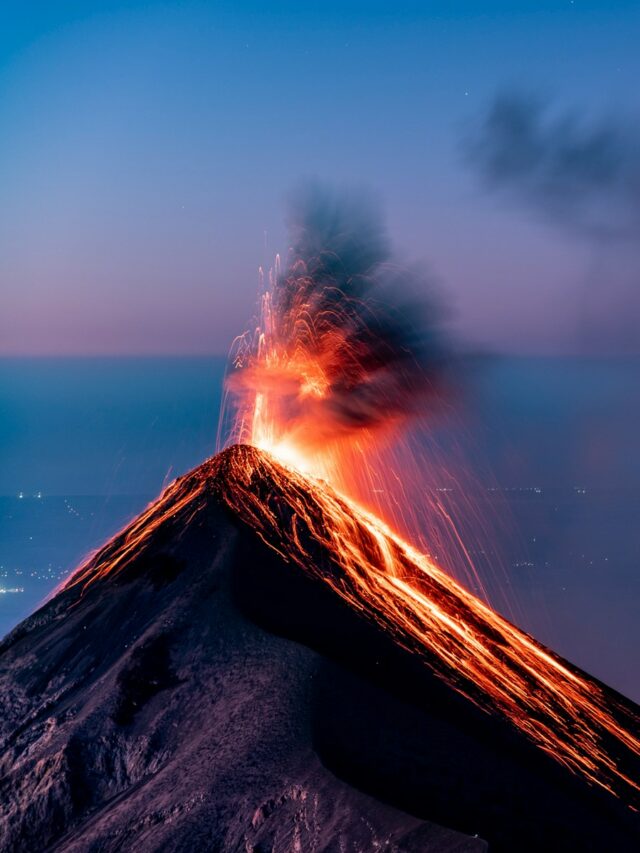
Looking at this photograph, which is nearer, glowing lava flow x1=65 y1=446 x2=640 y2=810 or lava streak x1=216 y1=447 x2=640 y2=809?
lava streak x1=216 y1=447 x2=640 y2=809

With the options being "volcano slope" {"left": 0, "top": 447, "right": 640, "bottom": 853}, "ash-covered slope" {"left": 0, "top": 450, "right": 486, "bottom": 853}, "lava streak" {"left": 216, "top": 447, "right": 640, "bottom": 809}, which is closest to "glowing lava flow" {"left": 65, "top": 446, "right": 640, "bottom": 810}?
"lava streak" {"left": 216, "top": 447, "right": 640, "bottom": 809}

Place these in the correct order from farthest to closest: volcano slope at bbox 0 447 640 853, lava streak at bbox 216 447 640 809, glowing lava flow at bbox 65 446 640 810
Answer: glowing lava flow at bbox 65 446 640 810
lava streak at bbox 216 447 640 809
volcano slope at bbox 0 447 640 853

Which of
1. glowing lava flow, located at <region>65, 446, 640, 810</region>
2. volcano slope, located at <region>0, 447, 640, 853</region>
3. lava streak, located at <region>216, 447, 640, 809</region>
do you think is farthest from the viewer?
glowing lava flow, located at <region>65, 446, 640, 810</region>

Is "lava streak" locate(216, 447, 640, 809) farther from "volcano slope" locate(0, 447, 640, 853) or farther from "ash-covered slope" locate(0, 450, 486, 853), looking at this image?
"ash-covered slope" locate(0, 450, 486, 853)

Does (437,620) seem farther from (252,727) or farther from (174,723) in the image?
(174,723)

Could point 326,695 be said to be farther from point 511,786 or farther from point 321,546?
point 321,546

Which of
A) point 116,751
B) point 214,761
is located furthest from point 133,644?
point 214,761

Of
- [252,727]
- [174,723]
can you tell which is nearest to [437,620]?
[252,727]
